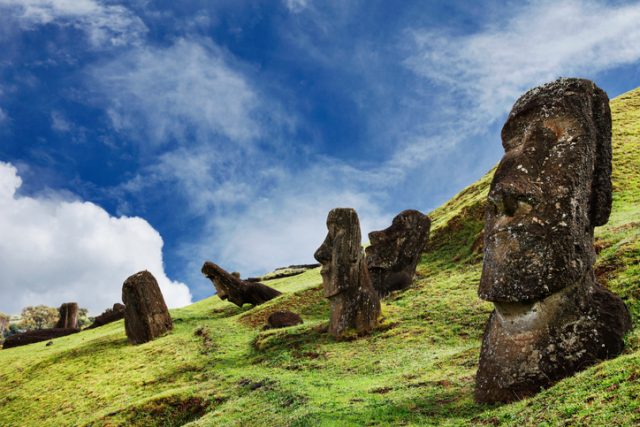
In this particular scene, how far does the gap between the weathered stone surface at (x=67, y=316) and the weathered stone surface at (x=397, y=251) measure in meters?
32.2

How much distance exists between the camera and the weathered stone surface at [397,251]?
91.4ft

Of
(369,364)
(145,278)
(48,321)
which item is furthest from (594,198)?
(48,321)

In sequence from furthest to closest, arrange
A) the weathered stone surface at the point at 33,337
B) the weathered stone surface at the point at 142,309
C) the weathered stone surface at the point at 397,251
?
the weathered stone surface at the point at 33,337
the weathered stone surface at the point at 397,251
the weathered stone surface at the point at 142,309

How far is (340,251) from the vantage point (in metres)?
20.2

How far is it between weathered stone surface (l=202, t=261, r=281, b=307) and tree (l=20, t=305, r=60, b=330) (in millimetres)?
47760

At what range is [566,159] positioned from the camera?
9.56m

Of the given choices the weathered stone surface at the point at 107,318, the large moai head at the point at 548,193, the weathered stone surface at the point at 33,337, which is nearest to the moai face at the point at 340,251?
the large moai head at the point at 548,193

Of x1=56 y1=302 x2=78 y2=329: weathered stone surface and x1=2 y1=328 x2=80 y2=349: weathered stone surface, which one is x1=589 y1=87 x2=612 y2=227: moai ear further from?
x1=56 y1=302 x2=78 y2=329: weathered stone surface

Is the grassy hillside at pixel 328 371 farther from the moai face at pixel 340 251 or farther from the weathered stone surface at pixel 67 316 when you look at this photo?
the weathered stone surface at pixel 67 316

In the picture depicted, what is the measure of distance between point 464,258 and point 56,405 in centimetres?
2202

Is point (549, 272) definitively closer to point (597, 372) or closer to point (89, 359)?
point (597, 372)

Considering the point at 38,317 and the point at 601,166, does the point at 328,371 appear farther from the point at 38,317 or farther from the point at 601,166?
the point at 38,317

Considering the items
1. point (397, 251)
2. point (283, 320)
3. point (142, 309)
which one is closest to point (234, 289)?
point (142, 309)

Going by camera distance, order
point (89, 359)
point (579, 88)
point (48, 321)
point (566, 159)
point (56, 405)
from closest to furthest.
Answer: point (566, 159), point (579, 88), point (56, 405), point (89, 359), point (48, 321)
